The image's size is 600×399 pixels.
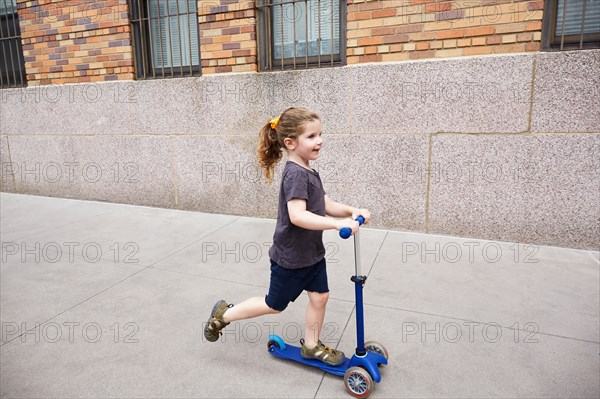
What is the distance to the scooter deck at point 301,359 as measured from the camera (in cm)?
223

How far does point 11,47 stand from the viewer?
23.0ft

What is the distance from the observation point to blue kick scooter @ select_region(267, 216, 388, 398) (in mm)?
2066

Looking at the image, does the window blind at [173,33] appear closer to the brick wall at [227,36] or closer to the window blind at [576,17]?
the brick wall at [227,36]

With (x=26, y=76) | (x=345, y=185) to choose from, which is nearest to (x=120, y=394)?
(x=345, y=185)

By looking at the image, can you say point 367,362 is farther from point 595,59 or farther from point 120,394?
point 595,59

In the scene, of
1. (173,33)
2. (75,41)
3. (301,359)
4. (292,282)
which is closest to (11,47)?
(75,41)

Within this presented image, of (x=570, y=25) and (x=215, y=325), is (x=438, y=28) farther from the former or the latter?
(x=215, y=325)

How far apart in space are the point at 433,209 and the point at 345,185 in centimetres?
98

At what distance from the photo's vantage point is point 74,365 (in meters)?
2.40

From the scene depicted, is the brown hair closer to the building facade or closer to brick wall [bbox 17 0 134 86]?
the building facade

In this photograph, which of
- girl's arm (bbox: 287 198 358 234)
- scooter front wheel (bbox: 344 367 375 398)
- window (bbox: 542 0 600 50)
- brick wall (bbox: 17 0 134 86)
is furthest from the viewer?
brick wall (bbox: 17 0 134 86)

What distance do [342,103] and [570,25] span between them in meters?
2.23

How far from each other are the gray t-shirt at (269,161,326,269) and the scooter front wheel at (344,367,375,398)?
56cm

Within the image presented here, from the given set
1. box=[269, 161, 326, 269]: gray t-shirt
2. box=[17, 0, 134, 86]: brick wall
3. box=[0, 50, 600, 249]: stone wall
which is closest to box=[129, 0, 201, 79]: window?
box=[17, 0, 134, 86]: brick wall
